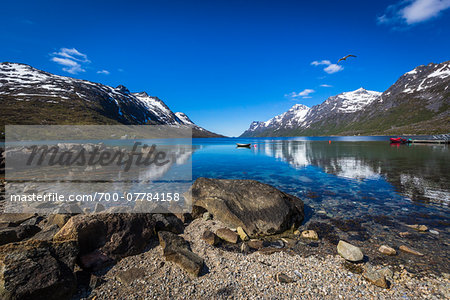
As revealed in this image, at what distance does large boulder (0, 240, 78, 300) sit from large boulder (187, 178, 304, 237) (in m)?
7.90

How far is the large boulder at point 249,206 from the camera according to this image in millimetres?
11664

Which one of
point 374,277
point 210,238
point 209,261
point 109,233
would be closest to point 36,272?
point 109,233

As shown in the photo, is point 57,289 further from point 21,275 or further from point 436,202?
point 436,202

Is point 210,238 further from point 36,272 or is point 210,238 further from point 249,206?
point 36,272

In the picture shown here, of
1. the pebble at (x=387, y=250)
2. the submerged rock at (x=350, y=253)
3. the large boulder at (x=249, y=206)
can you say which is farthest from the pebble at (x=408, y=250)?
the large boulder at (x=249, y=206)

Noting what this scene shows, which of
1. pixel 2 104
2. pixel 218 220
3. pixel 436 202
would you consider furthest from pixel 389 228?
pixel 2 104

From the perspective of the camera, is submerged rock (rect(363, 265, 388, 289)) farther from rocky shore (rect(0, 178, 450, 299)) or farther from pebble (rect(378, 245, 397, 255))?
pebble (rect(378, 245, 397, 255))

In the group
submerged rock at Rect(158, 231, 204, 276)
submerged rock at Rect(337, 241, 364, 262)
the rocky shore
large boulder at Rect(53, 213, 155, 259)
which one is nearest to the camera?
the rocky shore

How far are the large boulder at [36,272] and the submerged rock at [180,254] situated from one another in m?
3.40

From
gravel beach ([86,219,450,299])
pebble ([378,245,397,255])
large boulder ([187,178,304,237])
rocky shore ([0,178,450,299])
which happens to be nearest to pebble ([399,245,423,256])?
rocky shore ([0,178,450,299])

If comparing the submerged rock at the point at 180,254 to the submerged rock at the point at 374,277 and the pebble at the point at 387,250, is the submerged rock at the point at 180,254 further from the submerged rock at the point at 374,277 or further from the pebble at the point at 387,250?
the pebble at the point at 387,250

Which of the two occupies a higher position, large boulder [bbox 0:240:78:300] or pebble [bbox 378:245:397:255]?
large boulder [bbox 0:240:78:300]

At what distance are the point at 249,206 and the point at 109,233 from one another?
26.7ft

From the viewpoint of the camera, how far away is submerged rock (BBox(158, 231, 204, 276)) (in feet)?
25.6
